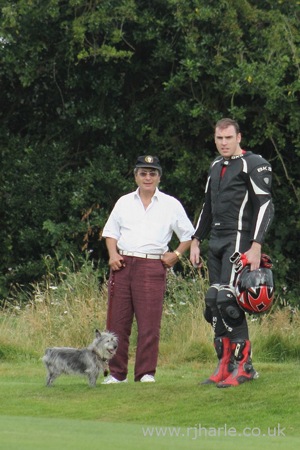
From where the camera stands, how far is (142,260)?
40.1ft

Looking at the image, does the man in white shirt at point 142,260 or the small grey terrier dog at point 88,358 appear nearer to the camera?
the small grey terrier dog at point 88,358

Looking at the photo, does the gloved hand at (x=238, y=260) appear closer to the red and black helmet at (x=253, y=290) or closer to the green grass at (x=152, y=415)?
the red and black helmet at (x=253, y=290)

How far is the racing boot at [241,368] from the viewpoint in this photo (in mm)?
11195

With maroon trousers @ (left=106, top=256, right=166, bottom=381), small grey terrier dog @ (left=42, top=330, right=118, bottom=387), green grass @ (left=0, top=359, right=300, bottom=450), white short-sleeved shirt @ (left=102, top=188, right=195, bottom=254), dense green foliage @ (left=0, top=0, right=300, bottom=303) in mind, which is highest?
dense green foliage @ (left=0, top=0, right=300, bottom=303)

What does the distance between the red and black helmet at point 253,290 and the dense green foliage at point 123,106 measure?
35.0ft

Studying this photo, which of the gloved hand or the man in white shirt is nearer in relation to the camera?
the gloved hand

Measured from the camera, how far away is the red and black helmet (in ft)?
35.6

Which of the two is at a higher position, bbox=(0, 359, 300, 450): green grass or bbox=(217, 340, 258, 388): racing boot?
bbox=(217, 340, 258, 388): racing boot

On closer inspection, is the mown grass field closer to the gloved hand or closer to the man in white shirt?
the man in white shirt

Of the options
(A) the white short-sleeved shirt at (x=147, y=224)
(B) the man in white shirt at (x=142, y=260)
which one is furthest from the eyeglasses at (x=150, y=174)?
(A) the white short-sleeved shirt at (x=147, y=224)

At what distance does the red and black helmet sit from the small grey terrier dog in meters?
1.54

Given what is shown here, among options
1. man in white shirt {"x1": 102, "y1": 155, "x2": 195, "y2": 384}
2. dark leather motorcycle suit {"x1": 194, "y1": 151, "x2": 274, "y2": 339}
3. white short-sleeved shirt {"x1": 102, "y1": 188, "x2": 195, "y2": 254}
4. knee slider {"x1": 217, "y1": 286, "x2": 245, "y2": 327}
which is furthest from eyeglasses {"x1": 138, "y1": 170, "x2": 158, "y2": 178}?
knee slider {"x1": 217, "y1": 286, "x2": 245, "y2": 327}

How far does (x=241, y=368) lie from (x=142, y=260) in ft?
5.30

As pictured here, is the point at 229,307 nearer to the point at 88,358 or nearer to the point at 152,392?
the point at 152,392
